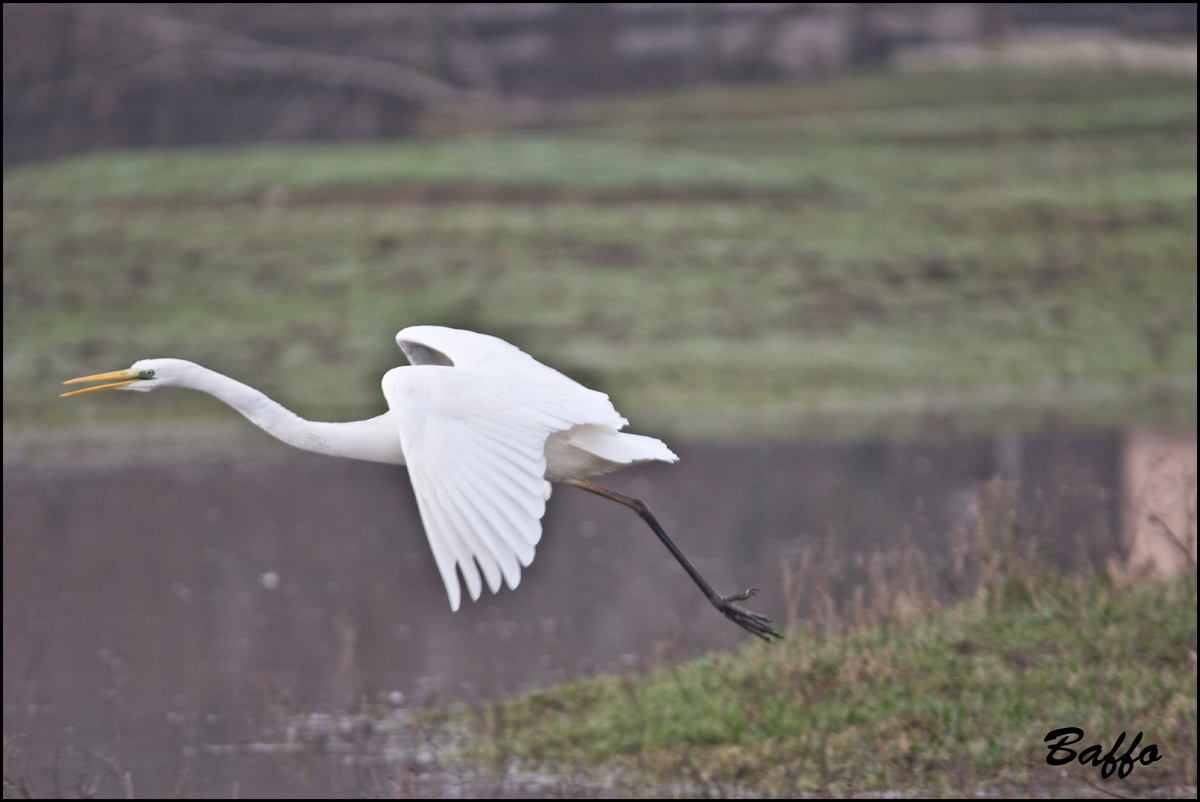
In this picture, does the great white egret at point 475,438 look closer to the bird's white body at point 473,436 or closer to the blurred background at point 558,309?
the bird's white body at point 473,436

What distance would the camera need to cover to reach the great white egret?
12.5ft

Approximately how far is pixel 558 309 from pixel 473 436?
46.8 feet

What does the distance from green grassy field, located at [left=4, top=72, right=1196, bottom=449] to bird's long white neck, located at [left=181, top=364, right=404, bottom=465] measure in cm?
1075

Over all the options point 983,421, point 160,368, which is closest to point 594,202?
point 983,421

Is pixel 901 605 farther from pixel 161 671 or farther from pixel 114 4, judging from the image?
pixel 114 4

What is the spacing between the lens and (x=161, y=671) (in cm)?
855

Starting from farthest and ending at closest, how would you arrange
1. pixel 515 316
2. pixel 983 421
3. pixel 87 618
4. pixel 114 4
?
pixel 114 4 < pixel 515 316 < pixel 983 421 < pixel 87 618

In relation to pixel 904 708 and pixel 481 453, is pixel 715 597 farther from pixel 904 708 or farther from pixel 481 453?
pixel 481 453

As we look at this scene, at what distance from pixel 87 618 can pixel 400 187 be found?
1322cm

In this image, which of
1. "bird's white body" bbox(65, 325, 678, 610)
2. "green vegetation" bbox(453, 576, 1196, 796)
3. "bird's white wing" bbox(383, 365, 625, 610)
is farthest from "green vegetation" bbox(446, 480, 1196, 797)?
"bird's white wing" bbox(383, 365, 625, 610)

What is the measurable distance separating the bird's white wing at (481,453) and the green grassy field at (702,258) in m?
11.0

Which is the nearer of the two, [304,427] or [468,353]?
[304,427]

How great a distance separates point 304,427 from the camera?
16.5 feet

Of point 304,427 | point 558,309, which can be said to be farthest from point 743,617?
point 558,309
